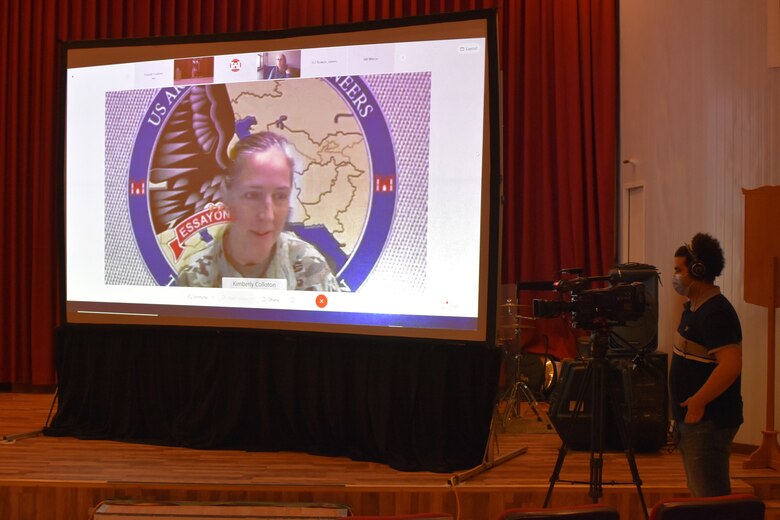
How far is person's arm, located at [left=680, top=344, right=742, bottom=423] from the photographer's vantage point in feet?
9.29

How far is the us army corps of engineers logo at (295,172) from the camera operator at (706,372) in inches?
77.6

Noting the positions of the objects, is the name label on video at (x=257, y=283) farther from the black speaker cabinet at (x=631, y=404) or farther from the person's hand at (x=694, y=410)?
the person's hand at (x=694, y=410)

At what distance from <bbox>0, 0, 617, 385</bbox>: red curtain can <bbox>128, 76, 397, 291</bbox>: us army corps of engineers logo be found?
2.05m

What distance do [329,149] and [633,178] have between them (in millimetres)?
2867

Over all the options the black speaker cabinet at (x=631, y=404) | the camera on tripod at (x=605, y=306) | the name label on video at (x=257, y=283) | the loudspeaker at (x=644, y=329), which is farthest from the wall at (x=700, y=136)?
the name label on video at (x=257, y=283)

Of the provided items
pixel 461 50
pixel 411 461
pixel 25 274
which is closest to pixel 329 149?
pixel 461 50

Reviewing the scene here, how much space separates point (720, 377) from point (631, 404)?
76.8 inches

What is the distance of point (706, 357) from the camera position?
2932 mm

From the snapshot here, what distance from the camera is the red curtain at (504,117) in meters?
6.59

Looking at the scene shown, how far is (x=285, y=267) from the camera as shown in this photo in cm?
475

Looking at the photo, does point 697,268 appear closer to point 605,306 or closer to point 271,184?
point 605,306

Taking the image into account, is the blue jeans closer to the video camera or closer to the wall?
the video camera

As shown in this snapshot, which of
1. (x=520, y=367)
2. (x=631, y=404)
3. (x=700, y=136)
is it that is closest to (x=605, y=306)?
(x=631, y=404)

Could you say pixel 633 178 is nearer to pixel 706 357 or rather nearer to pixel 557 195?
pixel 557 195
